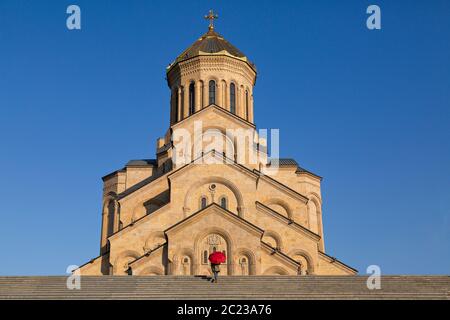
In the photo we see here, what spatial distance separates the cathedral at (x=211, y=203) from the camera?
2295 centimetres

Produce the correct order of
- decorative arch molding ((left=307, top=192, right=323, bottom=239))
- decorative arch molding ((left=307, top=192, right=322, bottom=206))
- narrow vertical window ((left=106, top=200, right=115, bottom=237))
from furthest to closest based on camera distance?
decorative arch molding ((left=307, top=192, right=322, bottom=206))
decorative arch molding ((left=307, top=192, right=323, bottom=239))
narrow vertical window ((left=106, top=200, right=115, bottom=237))

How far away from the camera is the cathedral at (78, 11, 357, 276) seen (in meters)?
23.0

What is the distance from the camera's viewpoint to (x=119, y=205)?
28219 millimetres

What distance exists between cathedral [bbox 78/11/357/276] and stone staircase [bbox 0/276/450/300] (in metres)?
8.03

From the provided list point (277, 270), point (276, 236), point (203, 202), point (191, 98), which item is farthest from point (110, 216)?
point (277, 270)

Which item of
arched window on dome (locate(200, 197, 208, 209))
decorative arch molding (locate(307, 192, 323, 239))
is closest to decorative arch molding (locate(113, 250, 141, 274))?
arched window on dome (locate(200, 197, 208, 209))

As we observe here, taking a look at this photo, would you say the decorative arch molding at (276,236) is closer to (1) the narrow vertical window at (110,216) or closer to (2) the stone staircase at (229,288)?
(1) the narrow vertical window at (110,216)

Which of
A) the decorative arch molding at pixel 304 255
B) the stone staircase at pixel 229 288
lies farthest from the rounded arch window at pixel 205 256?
the stone staircase at pixel 229 288

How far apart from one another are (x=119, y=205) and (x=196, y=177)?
4.92 meters

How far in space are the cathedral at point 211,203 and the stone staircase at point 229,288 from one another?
8034 millimetres

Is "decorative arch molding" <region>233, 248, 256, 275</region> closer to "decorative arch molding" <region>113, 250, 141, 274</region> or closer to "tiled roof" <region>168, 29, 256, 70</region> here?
"decorative arch molding" <region>113, 250, 141, 274</region>
